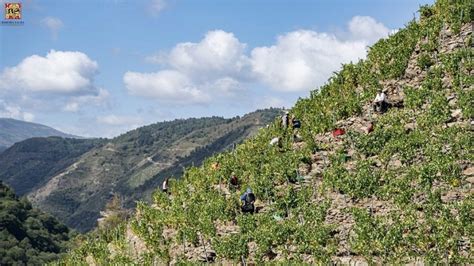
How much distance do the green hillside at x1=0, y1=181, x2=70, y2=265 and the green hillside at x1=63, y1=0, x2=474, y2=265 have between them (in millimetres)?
68310

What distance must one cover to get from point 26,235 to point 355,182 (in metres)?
96.7

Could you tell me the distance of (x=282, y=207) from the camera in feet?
67.7

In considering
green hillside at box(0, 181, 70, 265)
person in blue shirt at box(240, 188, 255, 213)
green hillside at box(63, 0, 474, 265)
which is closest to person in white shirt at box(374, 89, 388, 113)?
green hillside at box(63, 0, 474, 265)

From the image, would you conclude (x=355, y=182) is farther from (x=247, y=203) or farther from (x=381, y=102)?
(x=381, y=102)

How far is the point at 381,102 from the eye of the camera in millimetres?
24234

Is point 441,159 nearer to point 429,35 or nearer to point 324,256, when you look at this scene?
point 324,256

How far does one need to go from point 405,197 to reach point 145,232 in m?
11.4

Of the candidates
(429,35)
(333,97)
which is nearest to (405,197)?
(333,97)

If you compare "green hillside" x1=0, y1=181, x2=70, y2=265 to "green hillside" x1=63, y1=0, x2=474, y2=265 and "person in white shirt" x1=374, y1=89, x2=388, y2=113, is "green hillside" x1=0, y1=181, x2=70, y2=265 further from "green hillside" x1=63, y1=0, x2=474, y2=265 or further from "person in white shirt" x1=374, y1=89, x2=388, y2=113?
"person in white shirt" x1=374, y1=89, x2=388, y2=113

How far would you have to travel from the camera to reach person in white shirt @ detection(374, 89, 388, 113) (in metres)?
24.2

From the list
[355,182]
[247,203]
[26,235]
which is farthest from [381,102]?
[26,235]

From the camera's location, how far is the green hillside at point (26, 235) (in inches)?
3524

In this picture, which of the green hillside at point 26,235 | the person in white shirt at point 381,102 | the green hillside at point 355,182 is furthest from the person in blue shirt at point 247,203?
the green hillside at point 26,235

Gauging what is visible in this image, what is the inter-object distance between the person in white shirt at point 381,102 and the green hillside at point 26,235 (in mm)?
72940
